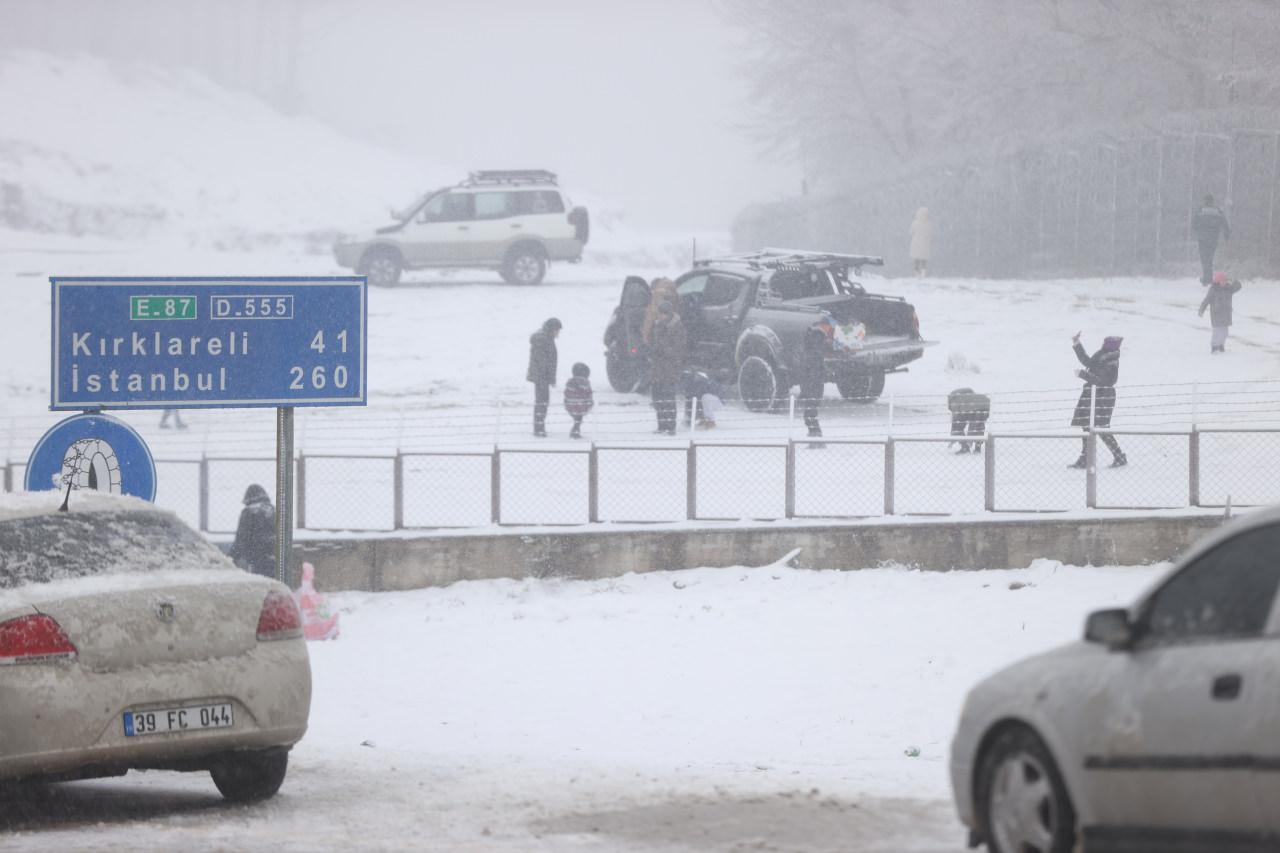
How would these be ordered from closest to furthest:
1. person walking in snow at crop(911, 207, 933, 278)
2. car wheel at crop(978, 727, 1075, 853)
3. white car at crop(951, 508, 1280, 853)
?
white car at crop(951, 508, 1280, 853) < car wheel at crop(978, 727, 1075, 853) < person walking in snow at crop(911, 207, 933, 278)

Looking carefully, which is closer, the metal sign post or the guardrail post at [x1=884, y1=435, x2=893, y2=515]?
the metal sign post

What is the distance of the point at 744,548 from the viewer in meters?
18.0

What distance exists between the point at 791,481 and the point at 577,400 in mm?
4060

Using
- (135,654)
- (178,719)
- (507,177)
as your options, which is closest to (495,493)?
(178,719)

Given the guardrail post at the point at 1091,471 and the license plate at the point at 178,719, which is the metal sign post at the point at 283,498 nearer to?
the license plate at the point at 178,719

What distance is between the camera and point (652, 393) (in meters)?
22.8

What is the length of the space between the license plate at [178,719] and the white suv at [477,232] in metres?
25.3

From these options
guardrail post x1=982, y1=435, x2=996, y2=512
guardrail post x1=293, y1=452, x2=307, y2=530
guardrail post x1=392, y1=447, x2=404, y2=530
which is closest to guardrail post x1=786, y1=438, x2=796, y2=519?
guardrail post x1=982, y1=435, x2=996, y2=512

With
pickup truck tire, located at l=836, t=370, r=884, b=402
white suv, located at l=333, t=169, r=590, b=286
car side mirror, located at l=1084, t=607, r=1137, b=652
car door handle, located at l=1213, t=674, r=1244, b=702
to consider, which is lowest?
car door handle, located at l=1213, t=674, r=1244, b=702

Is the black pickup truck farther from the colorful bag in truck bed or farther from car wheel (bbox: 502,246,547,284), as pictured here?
car wheel (bbox: 502,246,547,284)

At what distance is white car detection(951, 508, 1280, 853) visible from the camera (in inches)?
178

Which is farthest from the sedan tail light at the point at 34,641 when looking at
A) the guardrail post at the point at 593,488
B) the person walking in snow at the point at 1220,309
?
the person walking in snow at the point at 1220,309

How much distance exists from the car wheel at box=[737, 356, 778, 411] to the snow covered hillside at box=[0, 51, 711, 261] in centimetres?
1272

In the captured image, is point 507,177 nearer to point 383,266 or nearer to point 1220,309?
point 383,266
